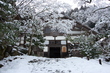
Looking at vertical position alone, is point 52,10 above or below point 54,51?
above

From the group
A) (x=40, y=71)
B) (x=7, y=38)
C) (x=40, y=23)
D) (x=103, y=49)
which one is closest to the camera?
(x=7, y=38)

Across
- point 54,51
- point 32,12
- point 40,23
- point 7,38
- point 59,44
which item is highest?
point 32,12

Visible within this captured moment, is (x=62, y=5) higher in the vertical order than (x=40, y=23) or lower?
higher

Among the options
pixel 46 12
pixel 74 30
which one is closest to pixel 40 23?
pixel 46 12

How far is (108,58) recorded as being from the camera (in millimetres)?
8352

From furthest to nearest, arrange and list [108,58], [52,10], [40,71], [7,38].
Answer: [52,10], [108,58], [40,71], [7,38]

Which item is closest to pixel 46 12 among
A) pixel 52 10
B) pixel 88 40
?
pixel 52 10

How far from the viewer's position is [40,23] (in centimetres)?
991

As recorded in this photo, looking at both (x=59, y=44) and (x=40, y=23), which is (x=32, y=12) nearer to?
(x=40, y=23)

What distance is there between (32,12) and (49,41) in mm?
5649

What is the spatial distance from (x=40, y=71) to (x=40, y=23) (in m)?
5.71

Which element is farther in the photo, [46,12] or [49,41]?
[49,41]

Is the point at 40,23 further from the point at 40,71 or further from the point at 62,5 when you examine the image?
the point at 40,71

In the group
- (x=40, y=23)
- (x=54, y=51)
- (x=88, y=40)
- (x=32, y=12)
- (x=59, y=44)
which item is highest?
(x=32, y=12)
